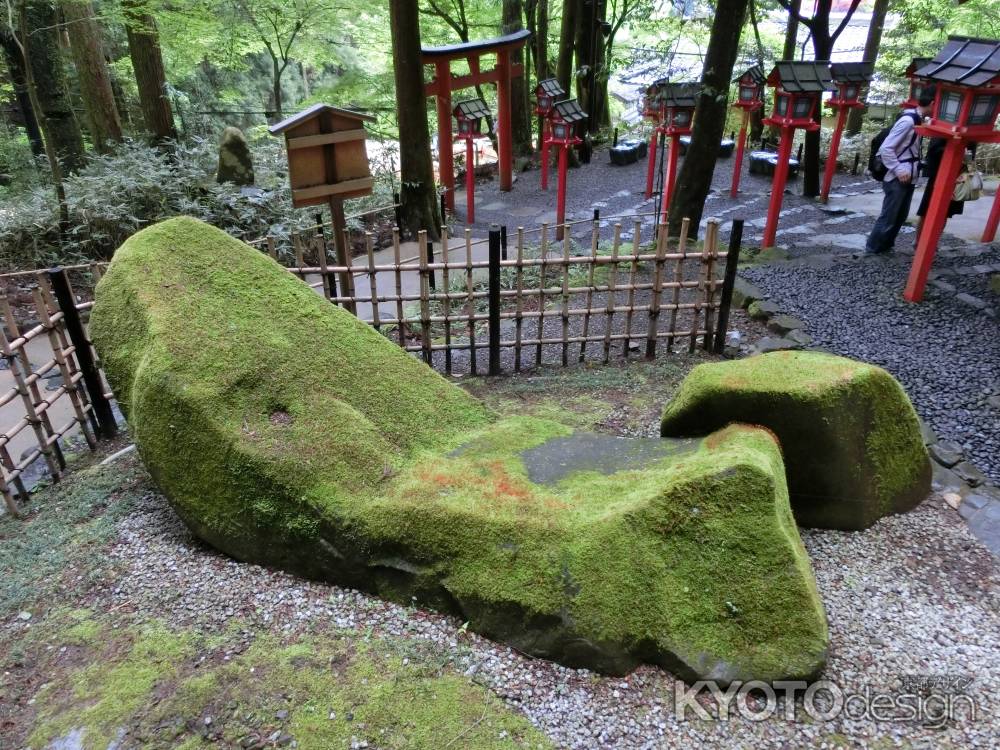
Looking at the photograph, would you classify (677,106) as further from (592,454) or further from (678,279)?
(592,454)

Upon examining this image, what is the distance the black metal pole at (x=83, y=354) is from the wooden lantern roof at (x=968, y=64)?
7689 mm

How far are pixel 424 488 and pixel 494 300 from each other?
307cm

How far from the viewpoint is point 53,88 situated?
12.3 metres

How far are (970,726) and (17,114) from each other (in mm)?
19972


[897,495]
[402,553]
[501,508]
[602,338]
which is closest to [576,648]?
[501,508]

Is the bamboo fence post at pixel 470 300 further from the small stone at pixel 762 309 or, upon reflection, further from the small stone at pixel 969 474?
the small stone at pixel 969 474

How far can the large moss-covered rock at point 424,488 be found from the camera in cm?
278

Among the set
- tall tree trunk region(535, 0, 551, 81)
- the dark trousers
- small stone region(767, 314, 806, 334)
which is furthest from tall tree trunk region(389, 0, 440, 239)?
tall tree trunk region(535, 0, 551, 81)

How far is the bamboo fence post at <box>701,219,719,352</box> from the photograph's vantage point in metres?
5.88

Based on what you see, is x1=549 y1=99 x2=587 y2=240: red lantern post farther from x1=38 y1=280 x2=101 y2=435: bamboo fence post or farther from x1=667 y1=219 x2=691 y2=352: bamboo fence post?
x1=38 y1=280 x2=101 y2=435: bamboo fence post

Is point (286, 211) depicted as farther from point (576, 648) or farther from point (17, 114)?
point (576, 648)

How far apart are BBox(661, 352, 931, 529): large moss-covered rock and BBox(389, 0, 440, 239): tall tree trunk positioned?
24.9 feet

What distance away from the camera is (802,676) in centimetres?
269


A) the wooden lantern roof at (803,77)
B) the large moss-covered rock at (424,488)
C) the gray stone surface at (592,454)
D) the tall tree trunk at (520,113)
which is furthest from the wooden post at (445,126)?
the gray stone surface at (592,454)
